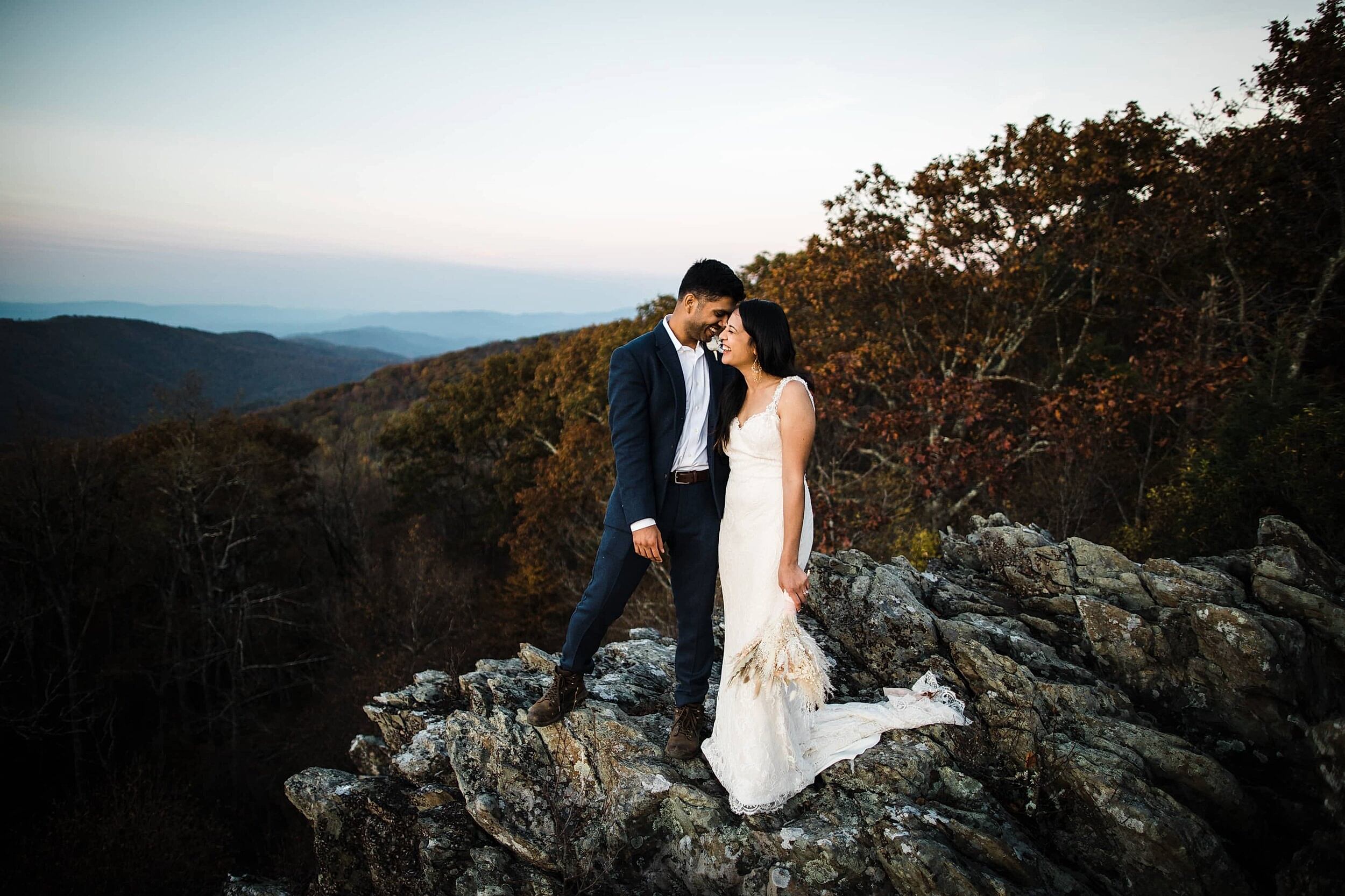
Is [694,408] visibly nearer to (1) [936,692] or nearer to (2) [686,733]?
(2) [686,733]

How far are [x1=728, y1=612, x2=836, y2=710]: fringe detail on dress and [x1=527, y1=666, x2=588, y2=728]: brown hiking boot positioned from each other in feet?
3.94

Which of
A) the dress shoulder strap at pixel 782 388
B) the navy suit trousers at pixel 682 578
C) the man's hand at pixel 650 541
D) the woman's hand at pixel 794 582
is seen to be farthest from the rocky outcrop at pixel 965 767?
the dress shoulder strap at pixel 782 388

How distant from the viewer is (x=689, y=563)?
12.6ft

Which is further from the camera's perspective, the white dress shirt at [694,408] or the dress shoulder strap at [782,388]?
the white dress shirt at [694,408]

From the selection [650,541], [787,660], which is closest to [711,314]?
[650,541]

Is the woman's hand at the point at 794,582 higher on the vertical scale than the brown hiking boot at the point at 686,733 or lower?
higher

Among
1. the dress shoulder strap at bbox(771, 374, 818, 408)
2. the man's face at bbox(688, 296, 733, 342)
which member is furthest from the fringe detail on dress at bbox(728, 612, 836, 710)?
the man's face at bbox(688, 296, 733, 342)

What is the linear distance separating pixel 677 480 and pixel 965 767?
2271mm

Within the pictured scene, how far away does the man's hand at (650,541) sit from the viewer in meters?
3.57

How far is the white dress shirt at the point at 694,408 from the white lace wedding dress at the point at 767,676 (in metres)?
0.18

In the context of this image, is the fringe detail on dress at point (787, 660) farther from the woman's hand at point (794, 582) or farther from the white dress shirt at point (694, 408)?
the white dress shirt at point (694, 408)

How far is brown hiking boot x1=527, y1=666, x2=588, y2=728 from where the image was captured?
13.7 ft

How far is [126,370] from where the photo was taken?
161 feet

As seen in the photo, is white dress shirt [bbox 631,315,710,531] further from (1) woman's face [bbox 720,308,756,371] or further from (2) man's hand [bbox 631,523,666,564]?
(2) man's hand [bbox 631,523,666,564]
